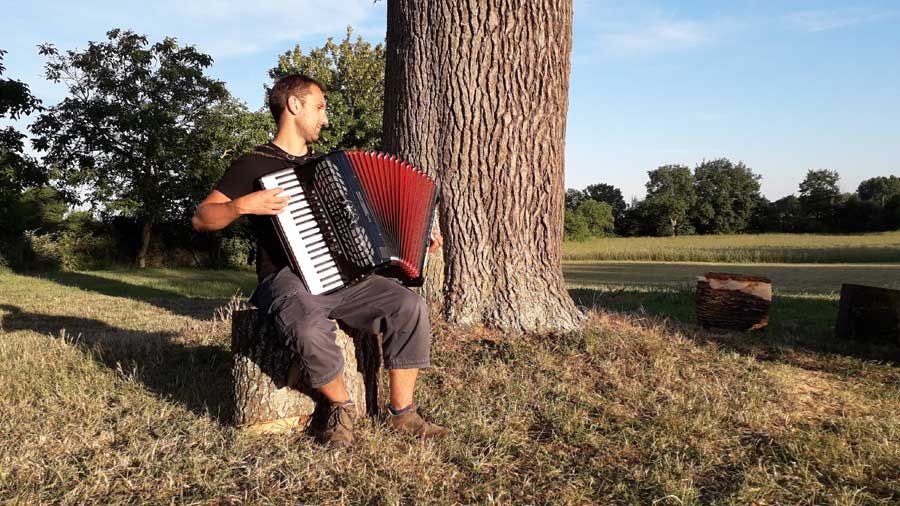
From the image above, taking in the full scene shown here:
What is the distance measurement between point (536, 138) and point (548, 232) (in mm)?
783

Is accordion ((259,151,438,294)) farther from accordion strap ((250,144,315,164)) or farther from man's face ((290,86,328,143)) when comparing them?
man's face ((290,86,328,143))

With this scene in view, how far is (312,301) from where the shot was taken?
3.37 m

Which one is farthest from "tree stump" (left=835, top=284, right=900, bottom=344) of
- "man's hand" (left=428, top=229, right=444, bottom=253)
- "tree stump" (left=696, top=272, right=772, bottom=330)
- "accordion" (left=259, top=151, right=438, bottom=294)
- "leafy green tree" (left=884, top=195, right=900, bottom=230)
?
"leafy green tree" (left=884, top=195, right=900, bottom=230)

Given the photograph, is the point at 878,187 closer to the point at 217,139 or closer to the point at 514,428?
the point at 217,139

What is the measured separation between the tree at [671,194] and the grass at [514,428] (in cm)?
5925

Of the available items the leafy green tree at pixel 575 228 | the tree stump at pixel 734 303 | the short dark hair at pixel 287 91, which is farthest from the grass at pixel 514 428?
the leafy green tree at pixel 575 228

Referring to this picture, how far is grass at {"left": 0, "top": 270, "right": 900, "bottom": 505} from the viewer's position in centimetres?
289

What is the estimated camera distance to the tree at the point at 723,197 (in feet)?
240

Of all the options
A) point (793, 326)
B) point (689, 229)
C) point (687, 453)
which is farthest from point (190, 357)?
point (689, 229)

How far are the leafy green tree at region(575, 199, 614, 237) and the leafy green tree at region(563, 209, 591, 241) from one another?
6.80 feet

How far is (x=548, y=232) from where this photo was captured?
531cm

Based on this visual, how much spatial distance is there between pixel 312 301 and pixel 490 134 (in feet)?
7.70

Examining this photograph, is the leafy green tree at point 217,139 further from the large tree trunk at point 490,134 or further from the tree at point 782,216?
the tree at point 782,216

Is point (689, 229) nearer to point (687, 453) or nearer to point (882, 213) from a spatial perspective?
point (882, 213)
